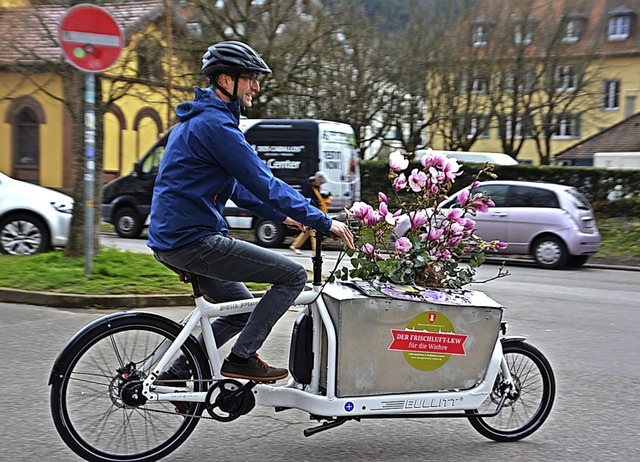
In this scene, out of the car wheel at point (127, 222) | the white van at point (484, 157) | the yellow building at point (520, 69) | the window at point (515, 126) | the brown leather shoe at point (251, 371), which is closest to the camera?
the brown leather shoe at point (251, 371)

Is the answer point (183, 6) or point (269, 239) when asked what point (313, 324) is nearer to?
point (269, 239)

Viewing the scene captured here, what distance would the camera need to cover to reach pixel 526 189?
17891mm

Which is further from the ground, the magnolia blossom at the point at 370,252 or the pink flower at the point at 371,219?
the pink flower at the point at 371,219

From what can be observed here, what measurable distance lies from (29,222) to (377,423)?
9.03m

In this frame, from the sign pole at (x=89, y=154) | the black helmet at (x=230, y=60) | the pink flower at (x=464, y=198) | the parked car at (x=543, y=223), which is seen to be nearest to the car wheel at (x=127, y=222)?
the parked car at (x=543, y=223)

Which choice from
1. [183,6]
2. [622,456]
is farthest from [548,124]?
[622,456]

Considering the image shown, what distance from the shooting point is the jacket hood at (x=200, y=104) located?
13.6 ft

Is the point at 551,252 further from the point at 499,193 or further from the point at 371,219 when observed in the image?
the point at 371,219

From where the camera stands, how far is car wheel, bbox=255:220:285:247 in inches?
792

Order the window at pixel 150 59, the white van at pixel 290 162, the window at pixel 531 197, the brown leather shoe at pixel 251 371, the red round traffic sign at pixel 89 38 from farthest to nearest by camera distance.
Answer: the white van at pixel 290 162 → the window at pixel 531 197 → the window at pixel 150 59 → the red round traffic sign at pixel 89 38 → the brown leather shoe at pixel 251 371

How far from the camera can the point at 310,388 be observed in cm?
444

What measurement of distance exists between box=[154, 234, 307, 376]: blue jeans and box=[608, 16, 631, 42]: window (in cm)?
5614

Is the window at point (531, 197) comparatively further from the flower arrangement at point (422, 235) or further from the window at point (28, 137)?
the window at point (28, 137)

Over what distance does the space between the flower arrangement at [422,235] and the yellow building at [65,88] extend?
7264 mm
